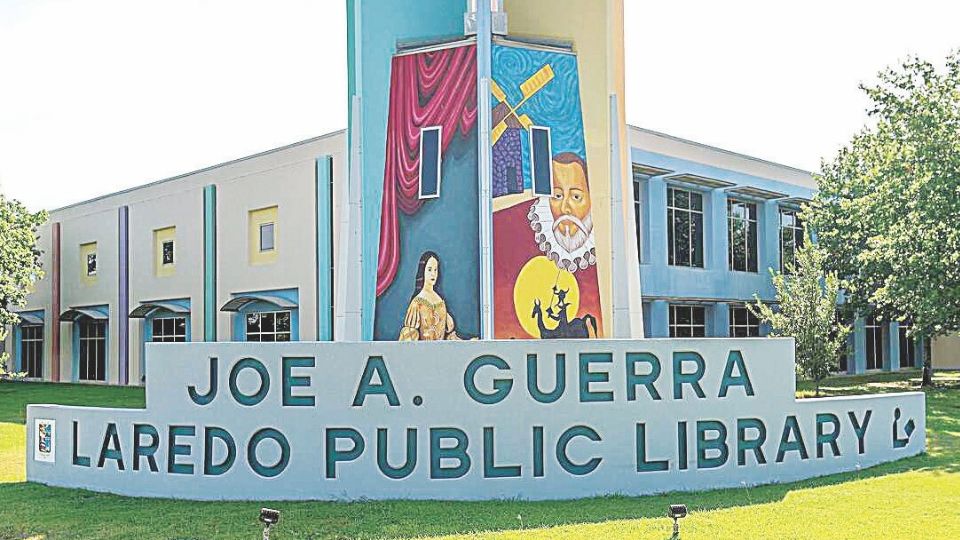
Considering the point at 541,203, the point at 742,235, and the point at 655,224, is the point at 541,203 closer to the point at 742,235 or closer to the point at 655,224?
the point at 655,224

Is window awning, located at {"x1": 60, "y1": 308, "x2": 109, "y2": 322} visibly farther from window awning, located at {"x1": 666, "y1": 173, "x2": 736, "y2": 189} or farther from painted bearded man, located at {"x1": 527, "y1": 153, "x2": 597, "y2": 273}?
painted bearded man, located at {"x1": 527, "y1": 153, "x2": 597, "y2": 273}

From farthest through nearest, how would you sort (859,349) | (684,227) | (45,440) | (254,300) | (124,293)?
(859,349) → (124,293) → (684,227) → (254,300) → (45,440)

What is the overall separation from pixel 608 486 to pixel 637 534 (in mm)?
1969

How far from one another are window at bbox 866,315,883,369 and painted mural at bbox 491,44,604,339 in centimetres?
3021

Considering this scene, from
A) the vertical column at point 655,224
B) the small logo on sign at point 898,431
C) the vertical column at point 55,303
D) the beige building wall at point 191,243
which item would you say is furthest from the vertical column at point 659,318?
the vertical column at point 55,303

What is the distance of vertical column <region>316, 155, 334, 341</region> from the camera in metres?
28.0

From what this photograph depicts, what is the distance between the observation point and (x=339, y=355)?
10562mm

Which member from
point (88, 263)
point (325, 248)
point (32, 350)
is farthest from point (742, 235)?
point (32, 350)

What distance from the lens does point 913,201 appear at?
25016 mm

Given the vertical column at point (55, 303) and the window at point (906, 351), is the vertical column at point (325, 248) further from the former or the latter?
the window at point (906, 351)

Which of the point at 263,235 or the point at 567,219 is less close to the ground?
the point at 263,235

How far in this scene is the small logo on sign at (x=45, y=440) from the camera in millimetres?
11867

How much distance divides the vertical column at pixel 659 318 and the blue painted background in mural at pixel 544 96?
1621 cm

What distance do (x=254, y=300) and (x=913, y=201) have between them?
19205 millimetres
